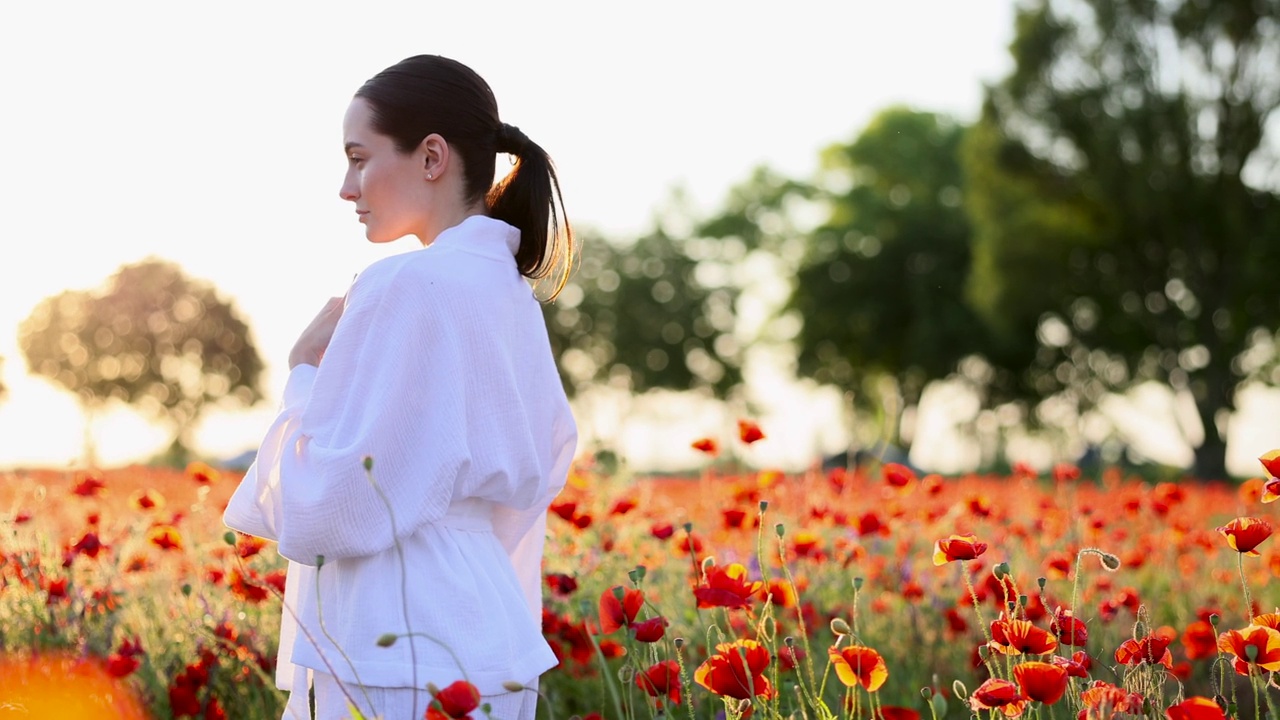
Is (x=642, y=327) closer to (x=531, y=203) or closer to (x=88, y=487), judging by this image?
(x=88, y=487)

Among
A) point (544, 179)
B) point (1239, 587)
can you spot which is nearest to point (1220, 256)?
point (1239, 587)

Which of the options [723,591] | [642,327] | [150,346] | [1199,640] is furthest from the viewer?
[642,327]

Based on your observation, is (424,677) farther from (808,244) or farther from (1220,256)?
(808,244)

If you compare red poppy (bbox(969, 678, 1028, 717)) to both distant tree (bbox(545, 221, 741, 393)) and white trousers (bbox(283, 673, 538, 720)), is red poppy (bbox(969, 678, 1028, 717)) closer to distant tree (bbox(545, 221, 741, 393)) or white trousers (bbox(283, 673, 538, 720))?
white trousers (bbox(283, 673, 538, 720))

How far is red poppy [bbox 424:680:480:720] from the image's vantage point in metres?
2.03

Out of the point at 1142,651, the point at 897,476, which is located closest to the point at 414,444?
the point at 1142,651

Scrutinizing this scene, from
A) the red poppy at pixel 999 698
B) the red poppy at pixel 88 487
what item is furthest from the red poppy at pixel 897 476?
the red poppy at pixel 88 487

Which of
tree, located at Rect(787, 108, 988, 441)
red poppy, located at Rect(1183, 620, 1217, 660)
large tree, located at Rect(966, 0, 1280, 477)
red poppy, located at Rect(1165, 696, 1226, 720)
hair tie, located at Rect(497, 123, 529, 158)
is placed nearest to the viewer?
red poppy, located at Rect(1165, 696, 1226, 720)

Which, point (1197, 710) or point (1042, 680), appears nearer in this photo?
point (1197, 710)

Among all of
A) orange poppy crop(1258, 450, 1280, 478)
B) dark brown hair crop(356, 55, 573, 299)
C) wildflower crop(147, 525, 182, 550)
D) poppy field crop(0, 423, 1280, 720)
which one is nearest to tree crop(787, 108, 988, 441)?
poppy field crop(0, 423, 1280, 720)

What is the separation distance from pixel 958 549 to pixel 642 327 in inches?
1422

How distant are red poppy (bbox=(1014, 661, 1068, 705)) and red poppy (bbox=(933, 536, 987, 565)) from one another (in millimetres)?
349

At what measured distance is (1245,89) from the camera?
22828 mm

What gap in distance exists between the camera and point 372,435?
7.45ft
